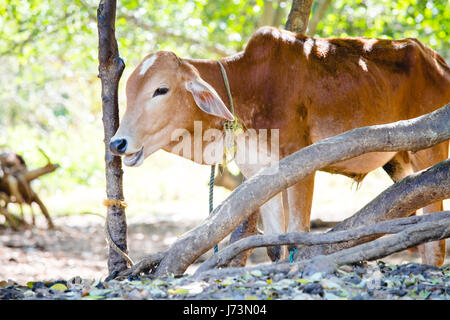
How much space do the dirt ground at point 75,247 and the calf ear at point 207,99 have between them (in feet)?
7.02

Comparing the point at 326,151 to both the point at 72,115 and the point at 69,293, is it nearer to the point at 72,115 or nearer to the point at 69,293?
the point at 69,293

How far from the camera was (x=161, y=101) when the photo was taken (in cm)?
427

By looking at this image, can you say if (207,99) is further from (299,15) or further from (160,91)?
(299,15)

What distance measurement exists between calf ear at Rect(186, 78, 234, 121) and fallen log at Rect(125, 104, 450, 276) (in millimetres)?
930

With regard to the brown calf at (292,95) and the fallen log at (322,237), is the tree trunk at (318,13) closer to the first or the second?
the brown calf at (292,95)

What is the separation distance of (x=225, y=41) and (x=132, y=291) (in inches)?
332

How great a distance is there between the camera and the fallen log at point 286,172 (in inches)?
130

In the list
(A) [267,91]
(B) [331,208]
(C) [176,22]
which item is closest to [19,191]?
(C) [176,22]

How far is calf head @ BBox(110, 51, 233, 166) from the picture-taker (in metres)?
4.15

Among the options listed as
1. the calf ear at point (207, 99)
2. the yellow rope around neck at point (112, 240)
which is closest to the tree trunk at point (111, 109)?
the yellow rope around neck at point (112, 240)

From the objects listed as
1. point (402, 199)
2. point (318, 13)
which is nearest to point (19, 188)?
point (318, 13)

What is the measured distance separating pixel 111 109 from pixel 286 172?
1411mm

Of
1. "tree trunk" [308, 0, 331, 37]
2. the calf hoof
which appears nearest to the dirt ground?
the calf hoof

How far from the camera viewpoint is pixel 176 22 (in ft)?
34.2
